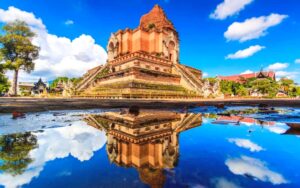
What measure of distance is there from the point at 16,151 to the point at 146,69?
2950 centimetres

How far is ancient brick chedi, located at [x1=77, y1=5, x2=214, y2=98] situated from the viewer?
96.4ft

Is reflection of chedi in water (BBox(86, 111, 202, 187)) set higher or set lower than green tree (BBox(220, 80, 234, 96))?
lower

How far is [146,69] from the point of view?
31.9m

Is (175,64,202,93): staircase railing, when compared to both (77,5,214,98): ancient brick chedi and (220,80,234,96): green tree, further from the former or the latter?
(220,80,234,96): green tree

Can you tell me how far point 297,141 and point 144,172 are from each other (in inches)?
132

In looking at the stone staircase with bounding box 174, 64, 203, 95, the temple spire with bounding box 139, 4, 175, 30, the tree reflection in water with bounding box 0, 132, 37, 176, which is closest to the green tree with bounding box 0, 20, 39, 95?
the temple spire with bounding box 139, 4, 175, 30

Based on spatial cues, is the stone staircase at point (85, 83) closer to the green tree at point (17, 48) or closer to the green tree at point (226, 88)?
the green tree at point (17, 48)

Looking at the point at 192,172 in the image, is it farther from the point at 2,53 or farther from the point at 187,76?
the point at 2,53

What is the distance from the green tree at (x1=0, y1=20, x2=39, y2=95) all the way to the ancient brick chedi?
11.2 meters

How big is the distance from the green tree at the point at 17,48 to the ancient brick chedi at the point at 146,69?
36.7ft

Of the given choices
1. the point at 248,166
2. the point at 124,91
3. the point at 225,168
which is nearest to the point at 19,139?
the point at 225,168

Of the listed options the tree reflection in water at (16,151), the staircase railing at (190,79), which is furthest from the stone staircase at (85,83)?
the tree reflection in water at (16,151)

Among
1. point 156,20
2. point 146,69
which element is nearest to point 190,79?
point 146,69

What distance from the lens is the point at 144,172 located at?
82.7 inches
